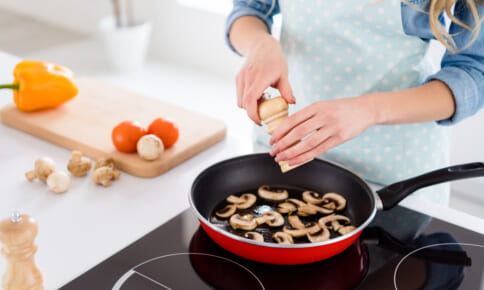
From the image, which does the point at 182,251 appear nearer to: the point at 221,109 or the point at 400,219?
the point at 400,219

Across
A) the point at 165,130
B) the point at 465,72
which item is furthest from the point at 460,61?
the point at 165,130

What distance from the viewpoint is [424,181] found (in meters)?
0.94

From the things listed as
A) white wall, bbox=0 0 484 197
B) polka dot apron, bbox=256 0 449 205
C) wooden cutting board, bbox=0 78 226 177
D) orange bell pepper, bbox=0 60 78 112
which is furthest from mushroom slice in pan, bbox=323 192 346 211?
white wall, bbox=0 0 484 197

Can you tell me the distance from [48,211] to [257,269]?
42 cm

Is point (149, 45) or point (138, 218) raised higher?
point (138, 218)

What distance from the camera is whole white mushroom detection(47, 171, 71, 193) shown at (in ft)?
3.31

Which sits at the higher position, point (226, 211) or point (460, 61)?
point (460, 61)

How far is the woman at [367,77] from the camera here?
90cm

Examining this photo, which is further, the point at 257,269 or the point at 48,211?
the point at 48,211

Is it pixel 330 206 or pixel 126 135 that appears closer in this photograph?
pixel 330 206

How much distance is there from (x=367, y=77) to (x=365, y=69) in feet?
0.06

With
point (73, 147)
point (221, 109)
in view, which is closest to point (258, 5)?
point (73, 147)

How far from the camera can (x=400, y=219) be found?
0.96 metres

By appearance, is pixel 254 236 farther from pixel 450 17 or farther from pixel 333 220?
pixel 450 17
